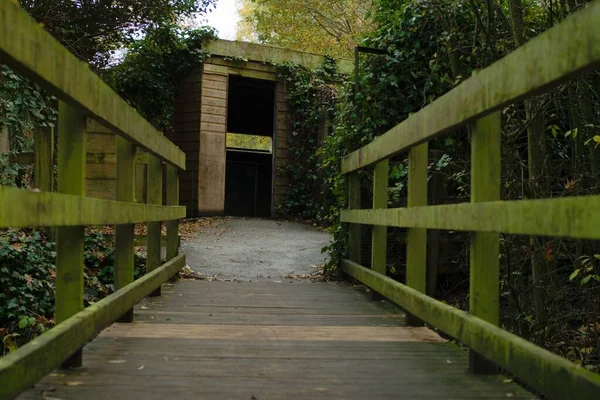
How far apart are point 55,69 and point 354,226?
3.76 m

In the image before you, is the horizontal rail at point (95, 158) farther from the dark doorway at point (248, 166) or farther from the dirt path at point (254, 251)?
the dark doorway at point (248, 166)

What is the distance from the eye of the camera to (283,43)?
24.8 meters

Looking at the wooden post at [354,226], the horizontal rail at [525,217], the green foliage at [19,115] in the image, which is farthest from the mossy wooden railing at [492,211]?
the green foliage at [19,115]

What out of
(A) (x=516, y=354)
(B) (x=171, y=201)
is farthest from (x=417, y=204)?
(B) (x=171, y=201)

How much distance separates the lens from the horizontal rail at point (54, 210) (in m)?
1.46

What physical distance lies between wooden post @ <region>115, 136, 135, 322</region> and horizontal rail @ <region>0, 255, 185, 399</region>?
0.66 ft

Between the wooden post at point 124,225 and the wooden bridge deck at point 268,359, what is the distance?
294mm

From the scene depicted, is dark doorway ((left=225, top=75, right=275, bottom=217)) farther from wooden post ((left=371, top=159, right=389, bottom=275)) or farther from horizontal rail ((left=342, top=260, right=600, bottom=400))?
horizontal rail ((left=342, top=260, right=600, bottom=400))

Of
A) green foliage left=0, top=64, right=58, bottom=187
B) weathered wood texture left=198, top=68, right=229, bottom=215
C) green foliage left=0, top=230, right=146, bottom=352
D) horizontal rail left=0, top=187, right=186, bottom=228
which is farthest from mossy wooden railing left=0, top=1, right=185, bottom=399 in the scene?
weathered wood texture left=198, top=68, right=229, bottom=215

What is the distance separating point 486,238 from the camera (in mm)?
2195

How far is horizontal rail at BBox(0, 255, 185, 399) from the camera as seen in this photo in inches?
61.5

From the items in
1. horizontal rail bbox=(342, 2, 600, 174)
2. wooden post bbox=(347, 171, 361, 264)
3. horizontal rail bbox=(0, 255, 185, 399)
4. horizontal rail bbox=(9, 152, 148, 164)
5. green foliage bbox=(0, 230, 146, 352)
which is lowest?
green foliage bbox=(0, 230, 146, 352)

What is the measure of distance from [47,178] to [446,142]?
13.5ft

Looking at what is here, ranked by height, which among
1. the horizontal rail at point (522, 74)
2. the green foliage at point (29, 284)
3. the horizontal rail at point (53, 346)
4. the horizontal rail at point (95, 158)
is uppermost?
the horizontal rail at point (95, 158)
